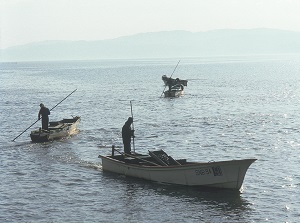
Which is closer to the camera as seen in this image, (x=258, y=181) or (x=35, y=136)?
(x=258, y=181)

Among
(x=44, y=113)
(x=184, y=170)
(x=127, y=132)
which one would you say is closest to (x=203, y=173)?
(x=184, y=170)

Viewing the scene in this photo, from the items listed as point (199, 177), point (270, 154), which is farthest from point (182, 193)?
point (270, 154)

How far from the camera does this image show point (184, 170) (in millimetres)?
23062

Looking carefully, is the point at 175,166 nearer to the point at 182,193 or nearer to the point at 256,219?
the point at 182,193

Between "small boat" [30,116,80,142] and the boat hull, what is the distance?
1242 centimetres

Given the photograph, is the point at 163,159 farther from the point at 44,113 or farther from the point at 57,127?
the point at 57,127

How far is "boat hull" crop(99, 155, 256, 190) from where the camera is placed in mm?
22047

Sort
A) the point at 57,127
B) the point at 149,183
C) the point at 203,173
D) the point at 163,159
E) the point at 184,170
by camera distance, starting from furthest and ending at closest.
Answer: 1. the point at 57,127
2. the point at 163,159
3. the point at 149,183
4. the point at 184,170
5. the point at 203,173

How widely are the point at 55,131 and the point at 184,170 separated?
1576 cm

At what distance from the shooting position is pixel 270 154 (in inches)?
1248

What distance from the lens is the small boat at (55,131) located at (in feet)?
116

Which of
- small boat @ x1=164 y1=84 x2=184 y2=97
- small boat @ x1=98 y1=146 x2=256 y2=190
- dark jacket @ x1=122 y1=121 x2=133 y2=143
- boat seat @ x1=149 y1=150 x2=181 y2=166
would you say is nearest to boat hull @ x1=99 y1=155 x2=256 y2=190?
small boat @ x1=98 y1=146 x2=256 y2=190

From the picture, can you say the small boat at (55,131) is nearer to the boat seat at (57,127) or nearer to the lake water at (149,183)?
the boat seat at (57,127)

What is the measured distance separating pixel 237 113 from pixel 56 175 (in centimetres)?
3104
